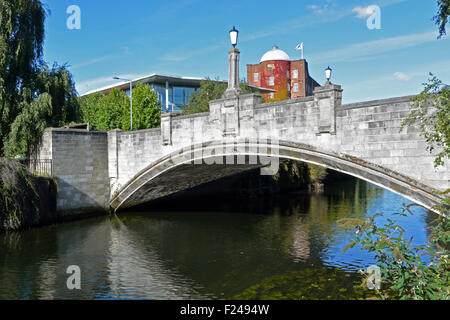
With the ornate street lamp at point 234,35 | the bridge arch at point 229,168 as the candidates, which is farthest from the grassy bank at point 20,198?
the ornate street lamp at point 234,35

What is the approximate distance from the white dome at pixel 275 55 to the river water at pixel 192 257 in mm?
32520

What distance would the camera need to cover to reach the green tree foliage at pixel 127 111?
28484mm

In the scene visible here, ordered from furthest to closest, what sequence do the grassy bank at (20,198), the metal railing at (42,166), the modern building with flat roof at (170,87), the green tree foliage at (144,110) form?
1. the modern building with flat roof at (170,87)
2. the green tree foliage at (144,110)
3. the metal railing at (42,166)
4. the grassy bank at (20,198)

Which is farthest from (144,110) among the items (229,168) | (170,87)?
(170,87)

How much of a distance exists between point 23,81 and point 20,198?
20.4 ft

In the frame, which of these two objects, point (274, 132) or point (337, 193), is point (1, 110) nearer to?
point (274, 132)

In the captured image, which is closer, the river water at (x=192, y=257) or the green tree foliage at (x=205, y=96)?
the river water at (x=192, y=257)

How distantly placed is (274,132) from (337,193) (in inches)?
665

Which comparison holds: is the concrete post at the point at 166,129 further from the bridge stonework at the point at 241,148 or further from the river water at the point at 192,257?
the river water at the point at 192,257

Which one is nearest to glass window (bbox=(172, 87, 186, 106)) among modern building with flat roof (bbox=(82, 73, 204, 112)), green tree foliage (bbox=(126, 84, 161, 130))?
modern building with flat roof (bbox=(82, 73, 204, 112))

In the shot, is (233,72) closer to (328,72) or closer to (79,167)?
(328,72)

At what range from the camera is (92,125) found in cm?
3328

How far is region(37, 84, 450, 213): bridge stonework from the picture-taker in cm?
944
